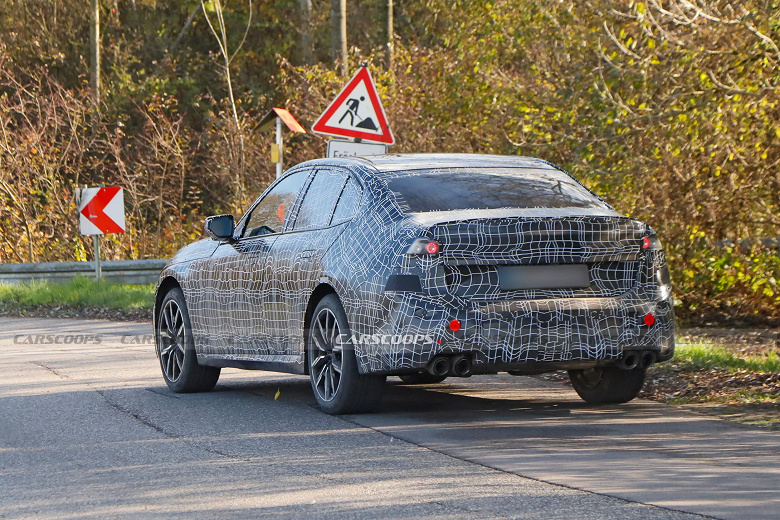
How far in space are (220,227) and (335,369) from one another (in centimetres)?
197

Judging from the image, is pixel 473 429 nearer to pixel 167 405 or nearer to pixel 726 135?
pixel 167 405

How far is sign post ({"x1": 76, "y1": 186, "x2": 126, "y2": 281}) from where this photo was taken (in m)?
19.5

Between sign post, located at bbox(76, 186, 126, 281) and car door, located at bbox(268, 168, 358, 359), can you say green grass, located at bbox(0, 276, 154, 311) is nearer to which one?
sign post, located at bbox(76, 186, 126, 281)

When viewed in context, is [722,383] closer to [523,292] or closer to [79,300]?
[523,292]

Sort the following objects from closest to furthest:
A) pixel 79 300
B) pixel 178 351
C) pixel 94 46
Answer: pixel 178 351
pixel 79 300
pixel 94 46

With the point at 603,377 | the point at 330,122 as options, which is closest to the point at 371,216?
the point at 603,377

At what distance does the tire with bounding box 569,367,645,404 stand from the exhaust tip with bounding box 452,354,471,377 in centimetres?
→ 138

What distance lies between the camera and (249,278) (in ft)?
29.2

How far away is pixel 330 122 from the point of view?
13.3 metres

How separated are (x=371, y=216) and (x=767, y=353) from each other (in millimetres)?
4815

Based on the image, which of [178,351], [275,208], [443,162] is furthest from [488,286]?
[178,351]

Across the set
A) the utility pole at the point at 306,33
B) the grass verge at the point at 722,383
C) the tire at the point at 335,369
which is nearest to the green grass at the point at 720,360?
the grass verge at the point at 722,383

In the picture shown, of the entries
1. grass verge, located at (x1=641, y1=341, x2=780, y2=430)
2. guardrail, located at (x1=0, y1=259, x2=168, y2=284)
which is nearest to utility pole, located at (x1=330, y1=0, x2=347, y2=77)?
guardrail, located at (x1=0, y1=259, x2=168, y2=284)

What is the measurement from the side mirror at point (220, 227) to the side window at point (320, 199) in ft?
2.78
